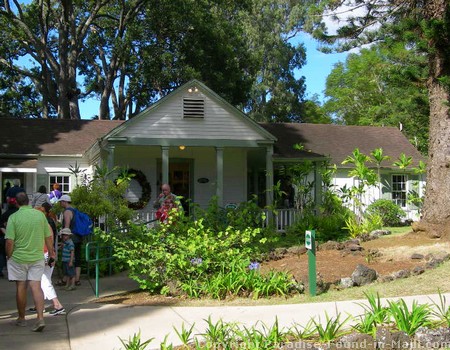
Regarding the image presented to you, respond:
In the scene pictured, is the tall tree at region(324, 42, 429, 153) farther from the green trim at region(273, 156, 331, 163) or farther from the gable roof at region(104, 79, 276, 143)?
the gable roof at region(104, 79, 276, 143)

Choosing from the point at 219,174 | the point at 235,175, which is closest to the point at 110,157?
the point at 219,174

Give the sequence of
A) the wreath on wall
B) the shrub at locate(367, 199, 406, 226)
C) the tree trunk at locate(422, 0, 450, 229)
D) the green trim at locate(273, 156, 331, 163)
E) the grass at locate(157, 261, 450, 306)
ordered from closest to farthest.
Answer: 1. the grass at locate(157, 261, 450, 306)
2. the tree trunk at locate(422, 0, 450, 229)
3. the green trim at locate(273, 156, 331, 163)
4. the wreath on wall
5. the shrub at locate(367, 199, 406, 226)

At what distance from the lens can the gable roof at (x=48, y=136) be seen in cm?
2002

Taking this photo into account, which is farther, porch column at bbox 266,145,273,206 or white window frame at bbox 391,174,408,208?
white window frame at bbox 391,174,408,208

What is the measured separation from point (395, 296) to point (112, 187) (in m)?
6.66

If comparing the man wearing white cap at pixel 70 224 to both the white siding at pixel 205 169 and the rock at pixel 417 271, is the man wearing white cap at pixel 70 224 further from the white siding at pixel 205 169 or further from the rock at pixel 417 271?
the white siding at pixel 205 169

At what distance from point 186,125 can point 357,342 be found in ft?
39.4

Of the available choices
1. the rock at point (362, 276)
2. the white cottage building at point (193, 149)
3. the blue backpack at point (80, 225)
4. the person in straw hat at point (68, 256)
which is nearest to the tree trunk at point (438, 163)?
the rock at point (362, 276)

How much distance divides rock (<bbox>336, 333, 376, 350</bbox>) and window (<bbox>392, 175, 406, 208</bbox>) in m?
18.1

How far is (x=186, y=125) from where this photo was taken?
16.4m

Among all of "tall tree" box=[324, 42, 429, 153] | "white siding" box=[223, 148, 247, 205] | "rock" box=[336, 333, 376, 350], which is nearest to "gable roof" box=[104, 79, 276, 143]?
"white siding" box=[223, 148, 247, 205]

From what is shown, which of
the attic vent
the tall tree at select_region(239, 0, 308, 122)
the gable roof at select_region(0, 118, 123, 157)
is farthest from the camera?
the tall tree at select_region(239, 0, 308, 122)

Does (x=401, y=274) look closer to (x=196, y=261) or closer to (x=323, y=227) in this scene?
(x=196, y=261)

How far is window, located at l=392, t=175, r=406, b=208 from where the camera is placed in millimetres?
22328
